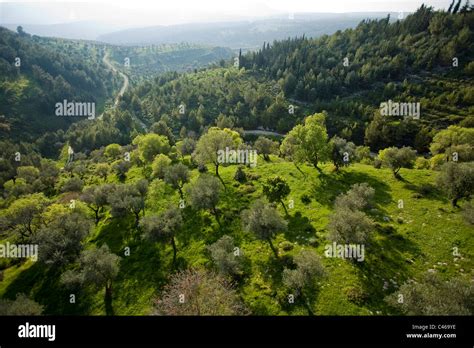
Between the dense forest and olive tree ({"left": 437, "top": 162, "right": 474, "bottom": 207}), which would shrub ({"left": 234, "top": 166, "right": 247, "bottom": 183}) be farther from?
olive tree ({"left": 437, "top": 162, "right": 474, "bottom": 207})

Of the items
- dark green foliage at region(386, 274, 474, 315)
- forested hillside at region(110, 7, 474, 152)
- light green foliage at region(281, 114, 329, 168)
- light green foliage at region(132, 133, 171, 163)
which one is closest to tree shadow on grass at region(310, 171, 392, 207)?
light green foliage at region(281, 114, 329, 168)

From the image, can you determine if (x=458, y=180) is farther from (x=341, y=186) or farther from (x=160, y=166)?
(x=160, y=166)

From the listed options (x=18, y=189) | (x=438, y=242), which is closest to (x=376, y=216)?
(x=438, y=242)

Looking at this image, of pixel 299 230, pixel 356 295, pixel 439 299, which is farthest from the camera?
pixel 299 230

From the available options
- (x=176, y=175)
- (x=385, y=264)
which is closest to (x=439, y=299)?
(x=385, y=264)
